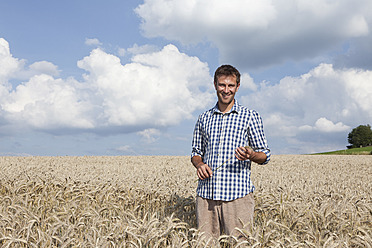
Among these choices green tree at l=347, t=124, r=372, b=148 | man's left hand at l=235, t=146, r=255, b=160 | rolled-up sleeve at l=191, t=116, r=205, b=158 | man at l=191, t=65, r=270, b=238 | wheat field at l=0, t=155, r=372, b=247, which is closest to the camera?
wheat field at l=0, t=155, r=372, b=247

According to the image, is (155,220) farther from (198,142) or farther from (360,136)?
(360,136)

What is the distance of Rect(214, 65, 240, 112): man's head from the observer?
3.18m

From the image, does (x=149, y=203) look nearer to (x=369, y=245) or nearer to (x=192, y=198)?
(x=192, y=198)

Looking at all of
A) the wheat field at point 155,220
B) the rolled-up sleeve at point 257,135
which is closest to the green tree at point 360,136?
the wheat field at point 155,220

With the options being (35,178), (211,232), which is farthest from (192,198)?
(35,178)

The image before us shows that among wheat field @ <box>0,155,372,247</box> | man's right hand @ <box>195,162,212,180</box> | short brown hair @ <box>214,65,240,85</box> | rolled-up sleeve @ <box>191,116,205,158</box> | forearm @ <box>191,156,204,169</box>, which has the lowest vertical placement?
wheat field @ <box>0,155,372,247</box>

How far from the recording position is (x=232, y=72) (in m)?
3.21

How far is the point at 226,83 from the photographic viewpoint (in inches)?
125

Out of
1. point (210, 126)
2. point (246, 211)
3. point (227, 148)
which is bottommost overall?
point (246, 211)

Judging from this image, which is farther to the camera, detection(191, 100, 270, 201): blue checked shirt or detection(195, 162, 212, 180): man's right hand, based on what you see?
detection(191, 100, 270, 201): blue checked shirt

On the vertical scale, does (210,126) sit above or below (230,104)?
below

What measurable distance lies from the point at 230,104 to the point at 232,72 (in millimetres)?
325

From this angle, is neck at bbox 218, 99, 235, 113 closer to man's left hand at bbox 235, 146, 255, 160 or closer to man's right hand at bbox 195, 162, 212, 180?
man's left hand at bbox 235, 146, 255, 160

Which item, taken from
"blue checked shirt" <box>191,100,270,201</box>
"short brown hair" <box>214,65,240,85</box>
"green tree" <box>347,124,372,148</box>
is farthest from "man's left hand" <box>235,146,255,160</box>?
"green tree" <box>347,124,372,148</box>
